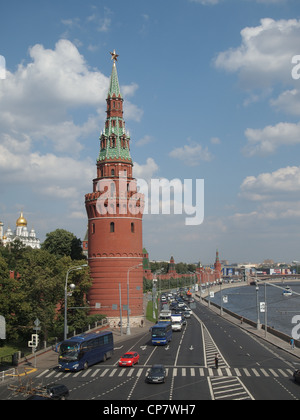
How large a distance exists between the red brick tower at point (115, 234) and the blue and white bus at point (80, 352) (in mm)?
26551

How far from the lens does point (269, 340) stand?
5556 centimetres

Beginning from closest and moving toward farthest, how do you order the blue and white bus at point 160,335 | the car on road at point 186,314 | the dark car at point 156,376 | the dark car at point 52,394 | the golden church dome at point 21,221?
1. the dark car at point 52,394
2. the dark car at point 156,376
3. the blue and white bus at point 160,335
4. the car on road at point 186,314
5. the golden church dome at point 21,221

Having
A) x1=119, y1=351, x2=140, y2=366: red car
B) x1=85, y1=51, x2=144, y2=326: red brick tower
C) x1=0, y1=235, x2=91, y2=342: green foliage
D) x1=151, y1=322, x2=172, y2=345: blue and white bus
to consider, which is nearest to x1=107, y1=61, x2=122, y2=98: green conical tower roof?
x1=85, y1=51, x2=144, y2=326: red brick tower

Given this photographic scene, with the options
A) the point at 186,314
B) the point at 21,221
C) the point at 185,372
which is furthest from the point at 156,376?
the point at 21,221

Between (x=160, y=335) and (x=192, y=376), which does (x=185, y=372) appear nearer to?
(x=192, y=376)

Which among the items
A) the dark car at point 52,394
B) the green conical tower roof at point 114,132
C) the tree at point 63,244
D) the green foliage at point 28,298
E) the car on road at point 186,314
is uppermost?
the green conical tower roof at point 114,132

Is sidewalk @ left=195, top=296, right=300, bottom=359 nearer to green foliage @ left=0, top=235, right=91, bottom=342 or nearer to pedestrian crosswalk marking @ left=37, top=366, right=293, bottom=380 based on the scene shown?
pedestrian crosswalk marking @ left=37, top=366, right=293, bottom=380

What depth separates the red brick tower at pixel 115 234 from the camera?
69.8 metres

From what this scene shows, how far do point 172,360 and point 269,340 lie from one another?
65.0 feet

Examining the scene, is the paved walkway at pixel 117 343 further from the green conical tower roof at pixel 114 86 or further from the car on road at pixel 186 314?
the green conical tower roof at pixel 114 86

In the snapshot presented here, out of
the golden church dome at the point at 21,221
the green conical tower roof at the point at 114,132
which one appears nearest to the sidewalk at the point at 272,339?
the green conical tower roof at the point at 114,132

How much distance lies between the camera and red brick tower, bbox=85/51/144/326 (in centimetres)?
6975

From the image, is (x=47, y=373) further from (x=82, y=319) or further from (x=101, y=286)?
(x=101, y=286)

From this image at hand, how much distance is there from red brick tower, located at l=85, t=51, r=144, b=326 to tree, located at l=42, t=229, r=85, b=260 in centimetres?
1905
